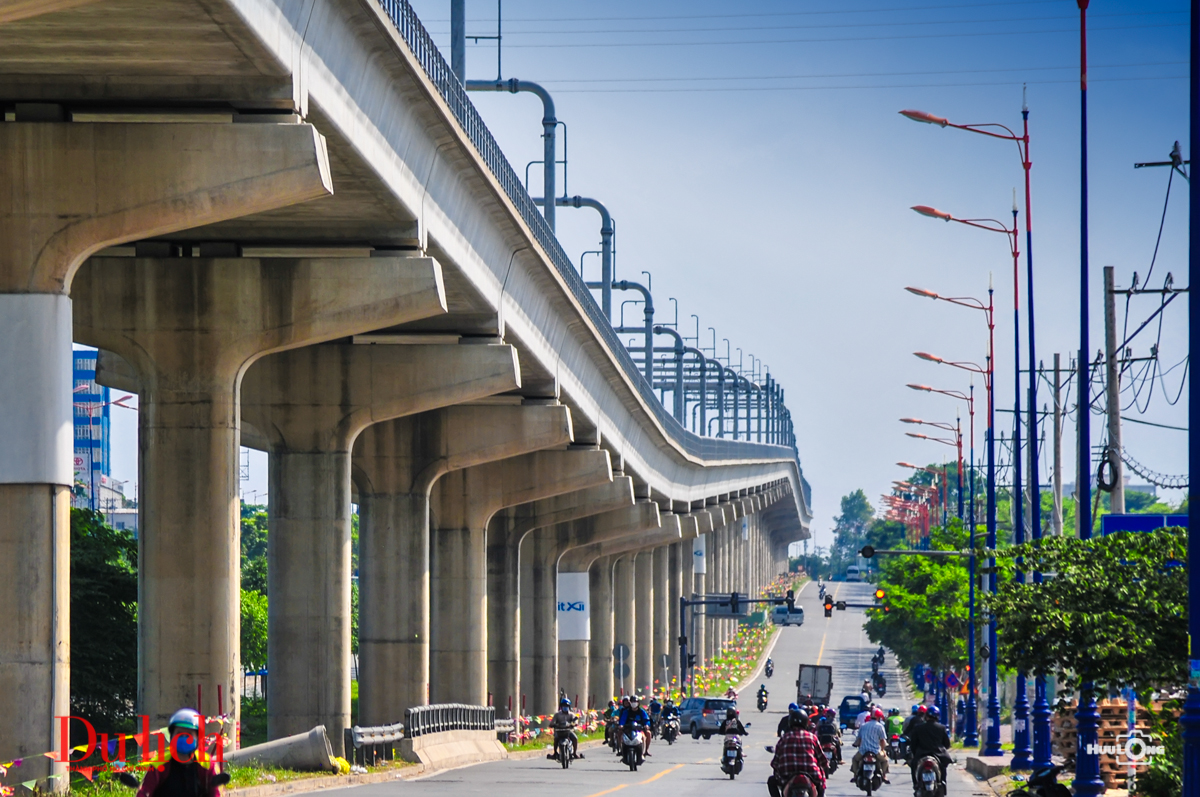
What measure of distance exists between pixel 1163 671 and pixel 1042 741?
989 cm

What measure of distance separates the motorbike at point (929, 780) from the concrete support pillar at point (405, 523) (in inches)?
789

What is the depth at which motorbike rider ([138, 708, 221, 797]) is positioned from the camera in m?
11.5

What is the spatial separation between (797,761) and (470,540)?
110 ft

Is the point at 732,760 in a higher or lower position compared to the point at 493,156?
lower

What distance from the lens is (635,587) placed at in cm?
9931

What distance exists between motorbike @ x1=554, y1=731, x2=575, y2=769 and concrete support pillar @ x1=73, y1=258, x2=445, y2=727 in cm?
1138

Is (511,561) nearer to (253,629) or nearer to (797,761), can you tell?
(253,629)

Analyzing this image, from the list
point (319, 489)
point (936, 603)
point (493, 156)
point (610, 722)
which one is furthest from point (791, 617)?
point (493, 156)

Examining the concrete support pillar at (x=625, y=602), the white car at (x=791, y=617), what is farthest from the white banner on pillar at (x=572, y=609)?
the white car at (x=791, y=617)

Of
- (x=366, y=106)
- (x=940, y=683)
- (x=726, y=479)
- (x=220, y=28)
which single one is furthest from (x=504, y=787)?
(x=726, y=479)

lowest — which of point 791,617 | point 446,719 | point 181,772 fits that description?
point 791,617

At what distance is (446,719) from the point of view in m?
43.5

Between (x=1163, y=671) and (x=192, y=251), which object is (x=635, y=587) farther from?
(x=1163, y=671)

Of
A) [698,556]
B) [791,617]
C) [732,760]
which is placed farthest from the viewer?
[791,617]
